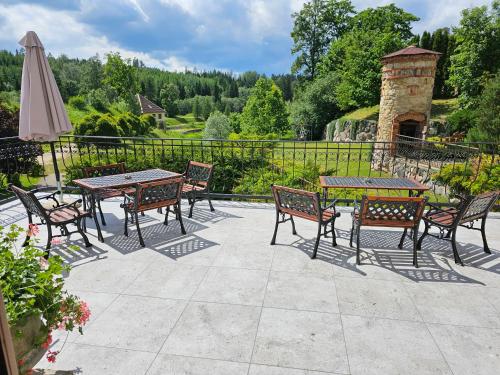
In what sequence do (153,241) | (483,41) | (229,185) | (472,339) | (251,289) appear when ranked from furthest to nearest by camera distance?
(483,41) < (229,185) < (153,241) < (251,289) < (472,339)

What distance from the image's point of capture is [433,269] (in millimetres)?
3629

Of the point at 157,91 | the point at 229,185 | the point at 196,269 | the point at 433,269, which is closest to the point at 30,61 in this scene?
the point at 196,269

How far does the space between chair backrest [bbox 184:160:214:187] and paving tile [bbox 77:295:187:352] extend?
9.14 feet

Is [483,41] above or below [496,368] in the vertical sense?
above

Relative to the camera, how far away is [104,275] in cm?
349

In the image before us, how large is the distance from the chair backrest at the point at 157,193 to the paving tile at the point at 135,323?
1455 mm

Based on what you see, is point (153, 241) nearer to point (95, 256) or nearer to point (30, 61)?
point (95, 256)

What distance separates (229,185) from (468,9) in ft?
70.9

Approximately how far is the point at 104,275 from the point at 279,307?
198 centimetres

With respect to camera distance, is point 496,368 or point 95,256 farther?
point 95,256

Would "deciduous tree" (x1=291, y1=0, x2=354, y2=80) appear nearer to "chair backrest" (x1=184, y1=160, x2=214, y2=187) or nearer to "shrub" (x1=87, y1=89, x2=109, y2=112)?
"shrub" (x1=87, y1=89, x2=109, y2=112)

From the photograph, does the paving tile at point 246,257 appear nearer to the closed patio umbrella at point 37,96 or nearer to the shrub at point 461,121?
the closed patio umbrella at point 37,96

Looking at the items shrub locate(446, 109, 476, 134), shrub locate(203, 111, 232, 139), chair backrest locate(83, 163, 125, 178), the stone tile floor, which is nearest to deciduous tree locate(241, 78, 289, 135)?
shrub locate(203, 111, 232, 139)

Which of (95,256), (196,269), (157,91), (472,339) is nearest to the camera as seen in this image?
(472,339)
